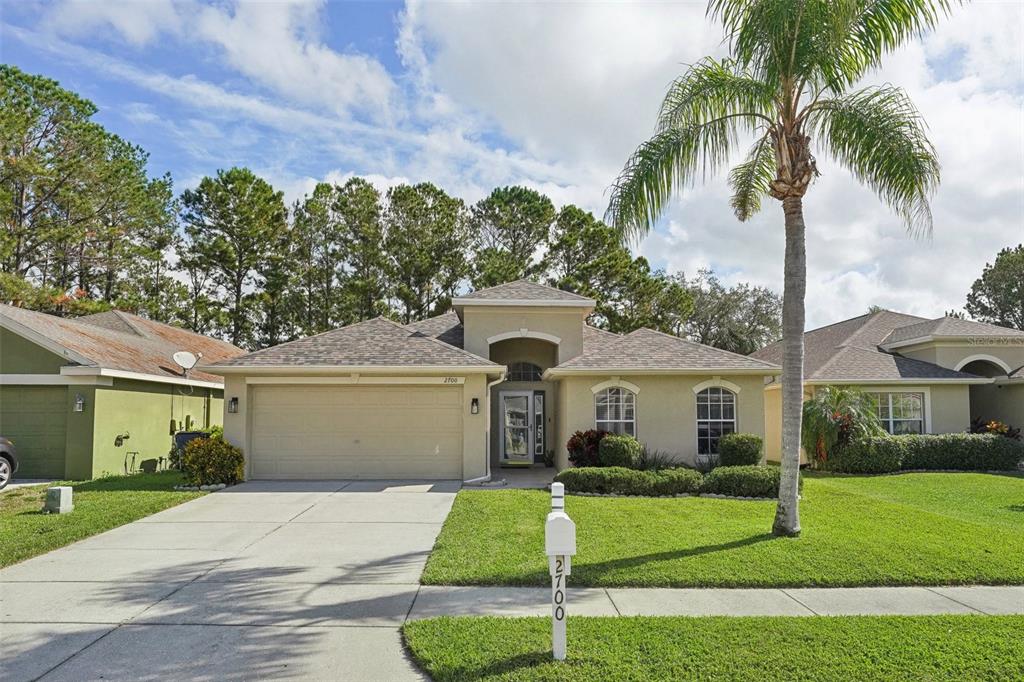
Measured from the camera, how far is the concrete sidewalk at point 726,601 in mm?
6074

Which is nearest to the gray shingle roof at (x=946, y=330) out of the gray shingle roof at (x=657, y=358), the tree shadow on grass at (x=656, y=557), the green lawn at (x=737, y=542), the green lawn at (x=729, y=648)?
the gray shingle roof at (x=657, y=358)

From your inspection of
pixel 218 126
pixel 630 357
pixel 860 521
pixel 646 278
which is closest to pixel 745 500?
pixel 860 521

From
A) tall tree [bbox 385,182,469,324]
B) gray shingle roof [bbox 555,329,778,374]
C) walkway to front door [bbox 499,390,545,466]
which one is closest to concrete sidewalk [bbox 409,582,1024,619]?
gray shingle roof [bbox 555,329,778,374]

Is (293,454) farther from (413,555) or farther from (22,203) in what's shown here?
(22,203)

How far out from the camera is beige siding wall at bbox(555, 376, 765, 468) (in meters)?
15.7

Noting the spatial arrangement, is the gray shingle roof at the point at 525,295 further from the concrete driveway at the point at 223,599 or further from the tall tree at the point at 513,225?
the tall tree at the point at 513,225

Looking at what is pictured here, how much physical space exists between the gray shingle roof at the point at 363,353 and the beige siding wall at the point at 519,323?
1.80 m

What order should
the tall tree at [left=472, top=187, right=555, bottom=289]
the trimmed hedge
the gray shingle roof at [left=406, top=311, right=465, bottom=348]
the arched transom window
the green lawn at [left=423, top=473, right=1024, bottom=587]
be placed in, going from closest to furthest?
the green lawn at [left=423, top=473, right=1024, bottom=587], the trimmed hedge, the gray shingle roof at [left=406, top=311, right=465, bottom=348], the arched transom window, the tall tree at [left=472, top=187, right=555, bottom=289]

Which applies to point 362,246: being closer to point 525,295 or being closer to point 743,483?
point 525,295

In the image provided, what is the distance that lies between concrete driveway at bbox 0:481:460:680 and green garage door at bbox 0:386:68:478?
6261 millimetres

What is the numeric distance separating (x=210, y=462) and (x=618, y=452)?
8620mm

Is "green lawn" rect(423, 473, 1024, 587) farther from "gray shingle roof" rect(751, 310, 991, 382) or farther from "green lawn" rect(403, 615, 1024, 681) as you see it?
"gray shingle roof" rect(751, 310, 991, 382)

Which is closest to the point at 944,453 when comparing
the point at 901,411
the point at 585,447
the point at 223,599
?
the point at 901,411

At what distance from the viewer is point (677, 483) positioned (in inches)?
503
